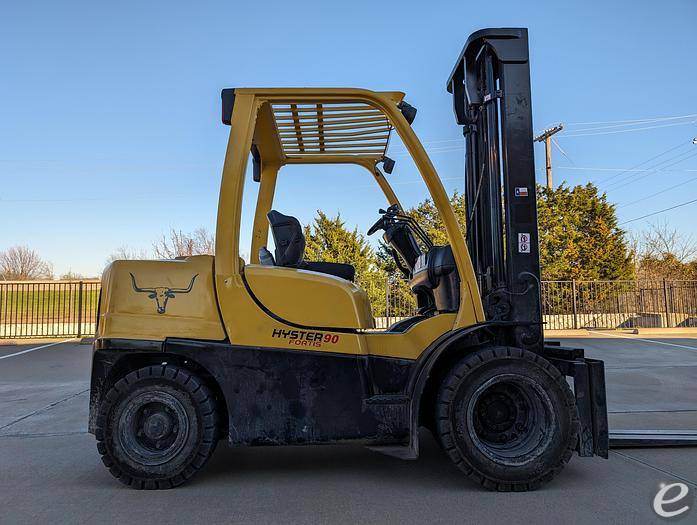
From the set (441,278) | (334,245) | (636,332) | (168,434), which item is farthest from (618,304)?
(168,434)

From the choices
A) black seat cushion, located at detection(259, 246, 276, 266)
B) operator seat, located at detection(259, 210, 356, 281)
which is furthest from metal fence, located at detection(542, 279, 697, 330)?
operator seat, located at detection(259, 210, 356, 281)

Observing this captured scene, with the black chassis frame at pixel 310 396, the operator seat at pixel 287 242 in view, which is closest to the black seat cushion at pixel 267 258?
the operator seat at pixel 287 242

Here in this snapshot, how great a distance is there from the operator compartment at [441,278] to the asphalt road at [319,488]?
4.17ft

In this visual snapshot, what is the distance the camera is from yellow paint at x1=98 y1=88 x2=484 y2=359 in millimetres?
3801

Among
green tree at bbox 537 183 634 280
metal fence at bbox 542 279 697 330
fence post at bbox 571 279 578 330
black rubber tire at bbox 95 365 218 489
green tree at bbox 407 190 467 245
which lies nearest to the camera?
black rubber tire at bbox 95 365 218 489

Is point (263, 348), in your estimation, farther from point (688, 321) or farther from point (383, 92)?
point (688, 321)

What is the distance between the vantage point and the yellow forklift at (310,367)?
3.67 metres

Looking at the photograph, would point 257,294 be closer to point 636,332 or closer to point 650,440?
point 650,440

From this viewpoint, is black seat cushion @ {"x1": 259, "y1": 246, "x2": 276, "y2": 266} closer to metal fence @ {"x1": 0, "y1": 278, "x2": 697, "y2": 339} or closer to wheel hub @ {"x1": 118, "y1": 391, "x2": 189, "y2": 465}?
wheel hub @ {"x1": 118, "y1": 391, "x2": 189, "y2": 465}

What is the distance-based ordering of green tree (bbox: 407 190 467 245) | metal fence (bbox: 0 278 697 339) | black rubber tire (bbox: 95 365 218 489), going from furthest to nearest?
metal fence (bbox: 0 278 697 339), green tree (bbox: 407 190 467 245), black rubber tire (bbox: 95 365 218 489)

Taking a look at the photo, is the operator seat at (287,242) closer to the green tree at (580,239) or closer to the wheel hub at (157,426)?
the wheel hub at (157,426)

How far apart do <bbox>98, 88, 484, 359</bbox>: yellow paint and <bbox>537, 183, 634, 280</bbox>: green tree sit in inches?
793

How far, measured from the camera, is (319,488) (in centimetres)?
373

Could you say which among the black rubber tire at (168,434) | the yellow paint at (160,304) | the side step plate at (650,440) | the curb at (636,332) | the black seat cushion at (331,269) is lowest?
the curb at (636,332)
